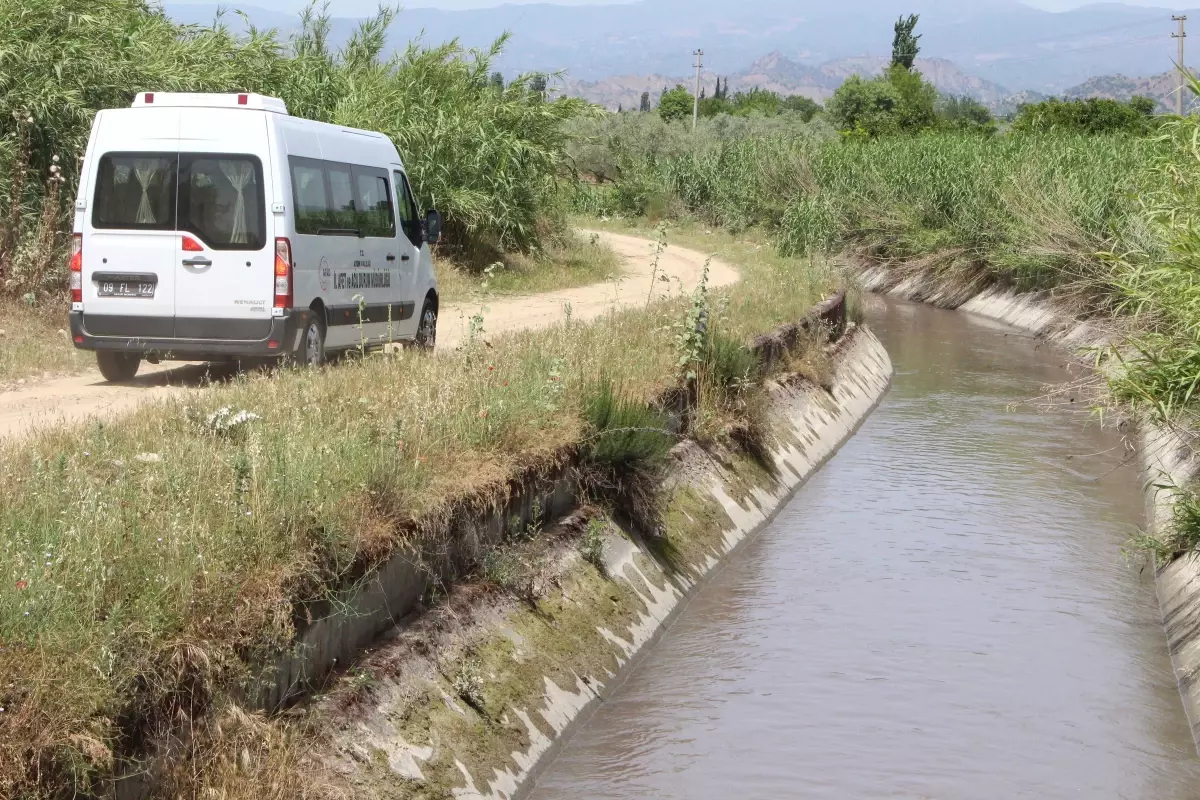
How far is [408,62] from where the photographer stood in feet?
92.9

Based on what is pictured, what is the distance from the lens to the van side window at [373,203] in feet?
48.3

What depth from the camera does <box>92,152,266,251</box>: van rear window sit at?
13.0 m

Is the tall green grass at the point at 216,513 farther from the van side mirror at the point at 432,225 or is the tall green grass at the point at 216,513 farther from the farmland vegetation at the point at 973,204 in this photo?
the van side mirror at the point at 432,225

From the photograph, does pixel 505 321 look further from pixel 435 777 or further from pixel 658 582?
pixel 435 777

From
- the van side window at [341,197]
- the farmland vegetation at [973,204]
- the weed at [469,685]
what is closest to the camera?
the weed at [469,685]

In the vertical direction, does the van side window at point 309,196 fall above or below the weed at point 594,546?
above

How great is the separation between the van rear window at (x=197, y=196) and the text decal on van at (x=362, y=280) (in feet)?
4.36

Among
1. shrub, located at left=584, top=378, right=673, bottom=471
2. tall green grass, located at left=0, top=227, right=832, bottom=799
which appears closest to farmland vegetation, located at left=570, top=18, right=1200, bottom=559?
shrub, located at left=584, top=378, right=673, bottom=471

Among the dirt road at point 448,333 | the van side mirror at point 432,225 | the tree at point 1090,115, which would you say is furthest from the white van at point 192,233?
the tree at point 1090,115

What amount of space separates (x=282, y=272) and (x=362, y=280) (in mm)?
1741

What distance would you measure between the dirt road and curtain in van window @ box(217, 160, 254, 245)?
4.18 ft

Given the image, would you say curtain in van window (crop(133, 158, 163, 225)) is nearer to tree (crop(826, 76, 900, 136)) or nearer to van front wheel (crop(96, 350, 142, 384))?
van front wheel (crop(96, 350, 142, 384))

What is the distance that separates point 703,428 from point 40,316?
7.64 meters

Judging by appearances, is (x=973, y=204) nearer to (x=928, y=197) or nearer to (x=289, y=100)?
(x=928, y=197)
